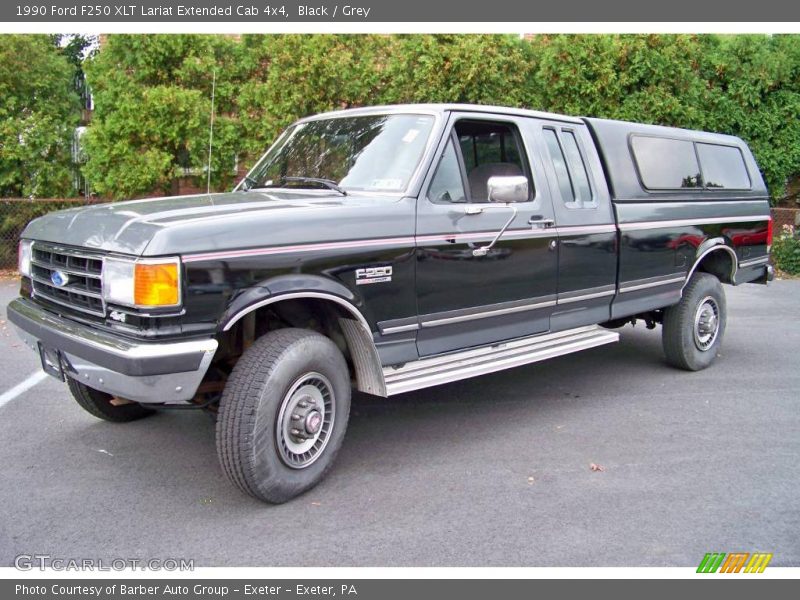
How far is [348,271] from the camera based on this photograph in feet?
12.7

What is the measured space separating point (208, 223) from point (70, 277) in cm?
92

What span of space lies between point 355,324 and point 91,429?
7.25 feet

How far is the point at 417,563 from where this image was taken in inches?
128

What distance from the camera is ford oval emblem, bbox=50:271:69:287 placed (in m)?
3.78

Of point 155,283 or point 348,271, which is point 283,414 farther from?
Answer: point 155,283

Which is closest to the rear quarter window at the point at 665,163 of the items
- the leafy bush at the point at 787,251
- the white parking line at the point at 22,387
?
the white parking line at the point at 22,387

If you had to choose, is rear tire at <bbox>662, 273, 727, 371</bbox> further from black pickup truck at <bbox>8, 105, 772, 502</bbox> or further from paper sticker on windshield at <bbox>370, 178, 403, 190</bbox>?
paper sticker on windshield at <bbox>370, 178, 403, 190</bbox>

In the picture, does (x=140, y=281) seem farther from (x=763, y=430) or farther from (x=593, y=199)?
(x=763, y=430)

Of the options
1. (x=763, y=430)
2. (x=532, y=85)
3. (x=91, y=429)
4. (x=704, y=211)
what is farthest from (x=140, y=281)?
A: (x=532, y=85)

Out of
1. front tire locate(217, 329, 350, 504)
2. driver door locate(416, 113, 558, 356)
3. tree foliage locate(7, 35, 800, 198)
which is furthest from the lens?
tree foliage locate(7, 35, 800, 198)

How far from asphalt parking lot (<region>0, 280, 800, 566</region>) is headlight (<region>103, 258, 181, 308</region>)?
1165mm

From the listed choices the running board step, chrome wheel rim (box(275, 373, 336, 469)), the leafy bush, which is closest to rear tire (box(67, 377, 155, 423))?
chrome wheel rim (box(275, 373, 336, 469))

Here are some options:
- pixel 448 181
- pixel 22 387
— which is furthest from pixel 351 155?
pixel 22 387

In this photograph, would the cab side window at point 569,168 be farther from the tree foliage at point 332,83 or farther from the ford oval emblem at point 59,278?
the tree foliage at point 332,83
